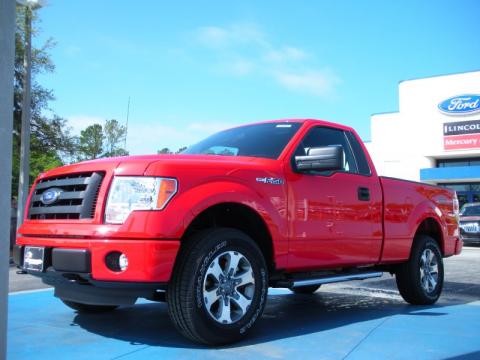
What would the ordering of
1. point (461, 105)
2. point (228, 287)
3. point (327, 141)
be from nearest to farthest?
1. point (228, 287)
2. point (327, 141)
3. point (461, 105)

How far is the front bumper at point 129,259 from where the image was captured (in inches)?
139

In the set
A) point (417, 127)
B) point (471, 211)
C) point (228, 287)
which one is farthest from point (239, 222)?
point (417, 127)

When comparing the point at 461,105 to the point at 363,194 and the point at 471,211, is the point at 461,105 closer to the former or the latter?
the point at 471,211

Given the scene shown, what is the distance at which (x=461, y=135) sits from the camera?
3600 centimetres

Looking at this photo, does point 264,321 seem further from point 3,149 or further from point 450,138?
point 450,138

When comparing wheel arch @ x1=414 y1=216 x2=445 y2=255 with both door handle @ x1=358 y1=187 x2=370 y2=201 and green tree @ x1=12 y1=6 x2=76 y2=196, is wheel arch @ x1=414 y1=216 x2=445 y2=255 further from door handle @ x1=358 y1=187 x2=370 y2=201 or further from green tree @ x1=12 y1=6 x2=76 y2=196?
green tree @ x1=12 y1=6 x2=76 y2=196

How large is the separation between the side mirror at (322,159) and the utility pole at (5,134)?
267 cm

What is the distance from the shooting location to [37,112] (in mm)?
19219

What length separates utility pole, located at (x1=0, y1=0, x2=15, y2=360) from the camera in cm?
253

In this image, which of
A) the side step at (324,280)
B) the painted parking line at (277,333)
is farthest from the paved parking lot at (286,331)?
the side step at (324,280)

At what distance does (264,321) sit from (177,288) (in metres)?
1.55

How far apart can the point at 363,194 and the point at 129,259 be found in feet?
9.04

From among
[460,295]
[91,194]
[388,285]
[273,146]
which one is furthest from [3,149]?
[388,285]

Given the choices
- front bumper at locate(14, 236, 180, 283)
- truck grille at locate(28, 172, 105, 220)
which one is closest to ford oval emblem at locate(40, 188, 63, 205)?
truck grille at locate(28, 172, 105, 220)
